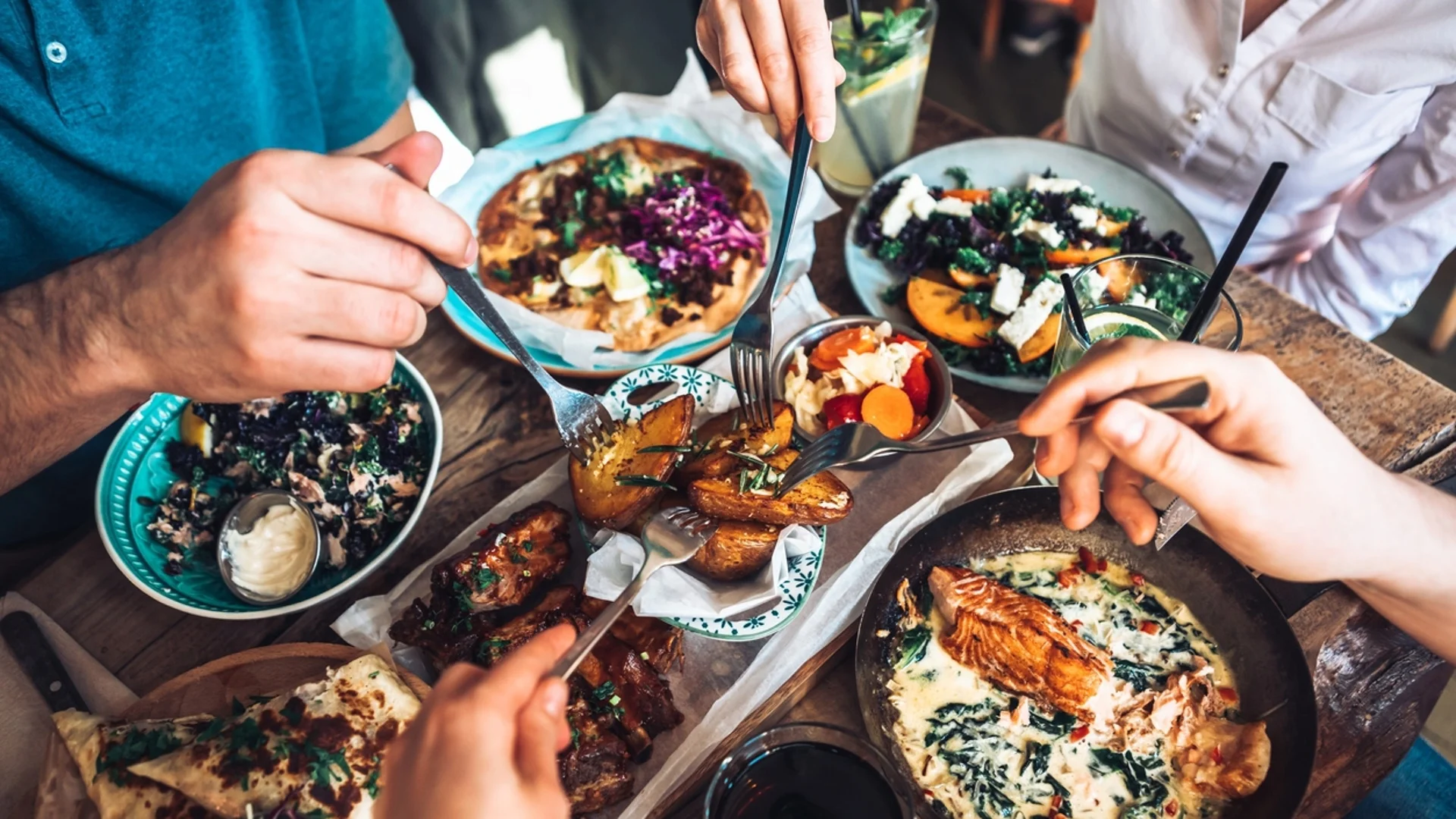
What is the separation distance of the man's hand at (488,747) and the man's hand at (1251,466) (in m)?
0.85

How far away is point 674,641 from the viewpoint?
1.80m

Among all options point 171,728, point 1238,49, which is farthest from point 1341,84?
point 171,728

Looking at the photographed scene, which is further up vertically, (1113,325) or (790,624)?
(1113,325)

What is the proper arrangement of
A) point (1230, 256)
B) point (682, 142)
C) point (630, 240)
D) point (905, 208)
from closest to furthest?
point (1230, 256) < point (905, 208) < point (630, 240) < point (682, 142)

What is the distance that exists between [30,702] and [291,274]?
4.02ft

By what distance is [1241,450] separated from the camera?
136 cm

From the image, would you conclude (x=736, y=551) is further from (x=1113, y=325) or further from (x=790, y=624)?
(x=1113, y=325)

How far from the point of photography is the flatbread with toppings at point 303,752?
4.79ft

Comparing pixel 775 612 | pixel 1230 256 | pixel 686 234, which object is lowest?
pixel 775 612

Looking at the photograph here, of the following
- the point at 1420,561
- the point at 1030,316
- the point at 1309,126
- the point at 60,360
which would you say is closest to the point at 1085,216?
the point at 1030,316

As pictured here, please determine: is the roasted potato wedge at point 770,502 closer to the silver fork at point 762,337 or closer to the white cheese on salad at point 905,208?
the silver fork at point 762,337

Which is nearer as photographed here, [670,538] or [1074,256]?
[670,538]

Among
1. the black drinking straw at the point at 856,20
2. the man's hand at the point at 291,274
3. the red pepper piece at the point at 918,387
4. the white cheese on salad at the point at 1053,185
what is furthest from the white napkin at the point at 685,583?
the black drinking straw at the point at 856,20

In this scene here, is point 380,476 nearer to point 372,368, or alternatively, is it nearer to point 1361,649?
point 372,368
